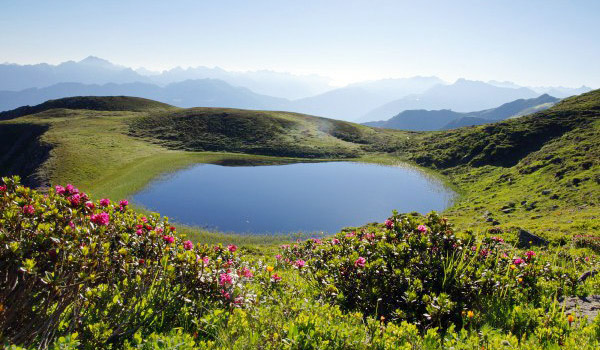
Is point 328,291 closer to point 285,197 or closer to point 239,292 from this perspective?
point 239,292

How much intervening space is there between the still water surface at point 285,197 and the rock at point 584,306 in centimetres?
3172

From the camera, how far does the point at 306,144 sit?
106 m

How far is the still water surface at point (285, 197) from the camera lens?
4124 centimetres

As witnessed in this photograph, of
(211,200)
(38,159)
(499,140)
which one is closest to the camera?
(211,200)

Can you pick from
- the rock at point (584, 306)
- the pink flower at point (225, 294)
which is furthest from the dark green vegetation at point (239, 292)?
the rock at point (584, 306)

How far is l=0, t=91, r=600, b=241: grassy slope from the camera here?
41656 mm

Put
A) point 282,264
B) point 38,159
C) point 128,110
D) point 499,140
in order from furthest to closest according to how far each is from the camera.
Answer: point 128,110, point 499,140, point 38,159, point 282,264

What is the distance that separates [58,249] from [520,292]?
9.21m

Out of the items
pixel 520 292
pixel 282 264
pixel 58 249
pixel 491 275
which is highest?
pixel 58 249

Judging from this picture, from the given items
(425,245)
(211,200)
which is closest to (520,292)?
(425,245)

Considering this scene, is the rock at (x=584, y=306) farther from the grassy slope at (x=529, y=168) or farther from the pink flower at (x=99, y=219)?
the grassy slope at (x=529, y=168)

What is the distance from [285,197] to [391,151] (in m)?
62.7

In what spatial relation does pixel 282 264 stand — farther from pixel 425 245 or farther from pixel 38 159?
pixel 38 159

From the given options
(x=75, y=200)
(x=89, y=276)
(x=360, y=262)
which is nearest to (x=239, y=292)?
(x=89, y=276)
